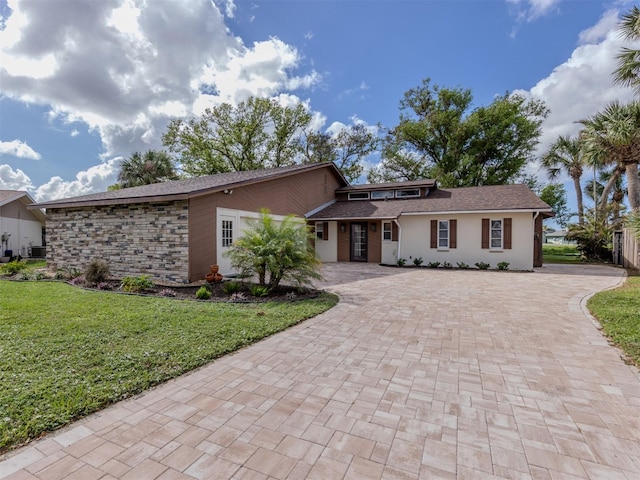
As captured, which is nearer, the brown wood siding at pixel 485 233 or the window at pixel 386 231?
the brown wood siding at pixel 485 233

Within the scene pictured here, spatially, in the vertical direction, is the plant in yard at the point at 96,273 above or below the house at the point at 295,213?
below

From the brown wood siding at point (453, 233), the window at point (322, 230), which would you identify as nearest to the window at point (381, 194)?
the window at point (322, 230)

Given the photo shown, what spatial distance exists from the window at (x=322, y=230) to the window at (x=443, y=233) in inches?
237

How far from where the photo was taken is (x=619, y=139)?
14.6 m

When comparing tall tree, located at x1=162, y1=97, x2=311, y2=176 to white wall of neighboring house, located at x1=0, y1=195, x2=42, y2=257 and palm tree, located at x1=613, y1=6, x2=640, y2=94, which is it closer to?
white wall of neighboring house, located at x1=0, y1=195, x2=42, y2=257

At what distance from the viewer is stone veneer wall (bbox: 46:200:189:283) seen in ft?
31.5

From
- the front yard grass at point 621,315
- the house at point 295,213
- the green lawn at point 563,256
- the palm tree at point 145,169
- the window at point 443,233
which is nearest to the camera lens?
the front yard grass at point 621,315

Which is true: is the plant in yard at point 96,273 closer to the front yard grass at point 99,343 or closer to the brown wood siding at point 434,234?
the front yard grass at point 99,343

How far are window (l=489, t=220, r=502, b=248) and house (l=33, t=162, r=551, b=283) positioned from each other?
0.04m

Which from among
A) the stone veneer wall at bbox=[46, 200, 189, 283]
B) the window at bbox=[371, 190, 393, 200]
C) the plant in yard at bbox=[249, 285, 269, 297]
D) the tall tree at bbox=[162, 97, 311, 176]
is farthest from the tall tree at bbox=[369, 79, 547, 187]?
the stone veneer wall at bbox=[46, 200, 189, 283]

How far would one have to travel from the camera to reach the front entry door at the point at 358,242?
672 inches

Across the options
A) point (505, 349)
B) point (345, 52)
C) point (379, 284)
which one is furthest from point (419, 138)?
point (505, 349)

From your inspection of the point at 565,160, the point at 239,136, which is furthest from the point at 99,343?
the point at 565,160

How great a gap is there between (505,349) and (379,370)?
6.90ft
